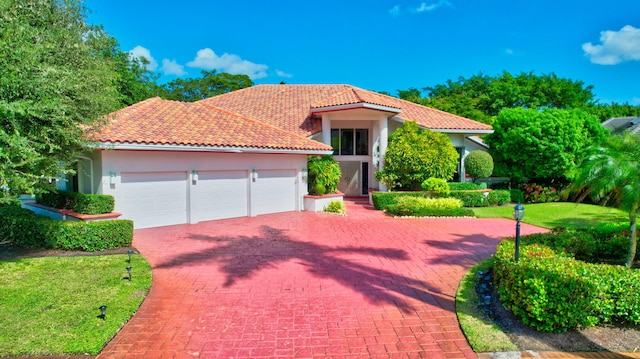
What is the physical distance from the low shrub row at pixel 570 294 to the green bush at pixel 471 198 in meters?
14.2

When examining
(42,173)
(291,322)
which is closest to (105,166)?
(42,173)

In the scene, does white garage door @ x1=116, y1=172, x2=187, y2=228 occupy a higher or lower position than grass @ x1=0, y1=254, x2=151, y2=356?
higher

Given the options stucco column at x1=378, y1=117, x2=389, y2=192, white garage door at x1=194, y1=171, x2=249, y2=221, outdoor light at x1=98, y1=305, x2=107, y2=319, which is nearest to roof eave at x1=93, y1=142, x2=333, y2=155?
white garage door at x1=194, y1=171, x2=249, y2=221

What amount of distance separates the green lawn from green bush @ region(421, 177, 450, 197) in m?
1.88

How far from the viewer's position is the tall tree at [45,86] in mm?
6434

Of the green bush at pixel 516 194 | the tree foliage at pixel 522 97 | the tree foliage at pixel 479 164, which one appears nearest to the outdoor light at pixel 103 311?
the tree foliage at pixel 479 164

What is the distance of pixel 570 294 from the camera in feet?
17.1

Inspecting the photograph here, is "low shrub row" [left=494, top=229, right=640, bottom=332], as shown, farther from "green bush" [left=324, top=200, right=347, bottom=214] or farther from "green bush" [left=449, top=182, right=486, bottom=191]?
"green bush" [left=449, top=182, right=486, bottom=191]

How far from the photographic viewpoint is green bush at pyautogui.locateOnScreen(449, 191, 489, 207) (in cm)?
1988

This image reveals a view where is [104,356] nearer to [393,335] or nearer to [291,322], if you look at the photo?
[291,322]

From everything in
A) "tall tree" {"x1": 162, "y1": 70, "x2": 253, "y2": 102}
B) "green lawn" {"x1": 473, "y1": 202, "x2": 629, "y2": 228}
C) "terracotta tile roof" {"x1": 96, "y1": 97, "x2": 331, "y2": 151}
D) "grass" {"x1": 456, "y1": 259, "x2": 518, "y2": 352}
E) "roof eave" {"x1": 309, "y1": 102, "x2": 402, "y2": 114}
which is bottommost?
"grass" {"x1": 456, "y1": 259, "x2": 518, "y2": 352}

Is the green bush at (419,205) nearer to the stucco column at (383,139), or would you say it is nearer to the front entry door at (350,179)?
the stucco column at (383,139)

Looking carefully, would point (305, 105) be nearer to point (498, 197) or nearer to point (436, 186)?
point (436, 186)

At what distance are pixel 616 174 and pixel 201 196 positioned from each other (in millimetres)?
12901
